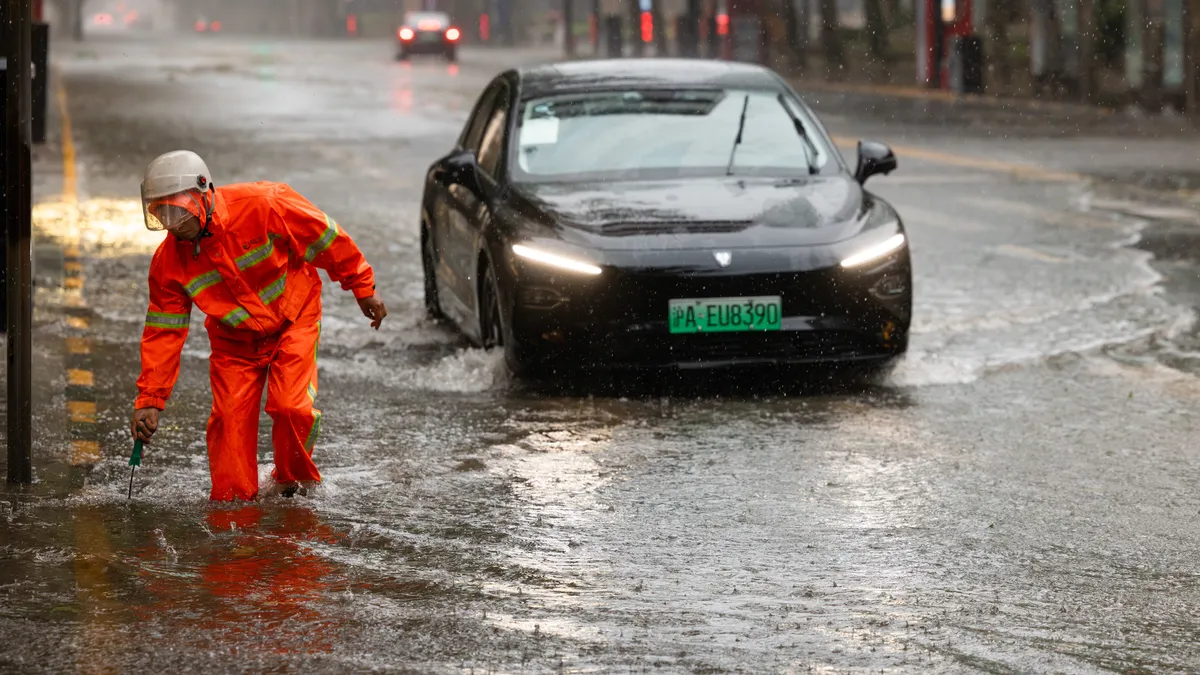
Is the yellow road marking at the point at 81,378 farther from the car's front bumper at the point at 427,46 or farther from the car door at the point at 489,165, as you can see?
the car's front bumper at the point at 427,46

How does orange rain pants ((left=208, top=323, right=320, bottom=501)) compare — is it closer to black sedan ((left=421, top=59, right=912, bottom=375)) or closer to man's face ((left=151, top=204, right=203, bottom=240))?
man's face ((left=151, top=204, right=203, bottom=240))

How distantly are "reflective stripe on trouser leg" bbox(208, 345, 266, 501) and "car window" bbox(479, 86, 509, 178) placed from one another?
121 inches

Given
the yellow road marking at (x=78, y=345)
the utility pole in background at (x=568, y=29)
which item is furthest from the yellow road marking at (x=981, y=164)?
the utility pole in background at (x=568, y=29)

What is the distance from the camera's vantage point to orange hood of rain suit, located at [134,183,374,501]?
6402mm

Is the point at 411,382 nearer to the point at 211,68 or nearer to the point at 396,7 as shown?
the point at 211,68

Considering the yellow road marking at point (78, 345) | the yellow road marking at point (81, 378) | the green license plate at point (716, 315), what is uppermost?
the green license plate at point (716, 315)

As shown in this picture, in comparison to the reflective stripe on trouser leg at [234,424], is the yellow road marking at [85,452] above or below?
A: below

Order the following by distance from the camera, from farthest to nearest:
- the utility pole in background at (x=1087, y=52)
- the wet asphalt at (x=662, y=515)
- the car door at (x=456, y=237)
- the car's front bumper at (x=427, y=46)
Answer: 1. the car's front bumper at (x=427, y=46)
2. the utility pole in background at (x=1087, y=52)
3. the car door at (x=456, y=237)
4. the wet asphalt at (x=662, y=515)

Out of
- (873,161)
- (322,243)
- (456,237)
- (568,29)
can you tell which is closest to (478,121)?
(456,237)

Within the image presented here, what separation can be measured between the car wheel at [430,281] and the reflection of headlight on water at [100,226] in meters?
3.49

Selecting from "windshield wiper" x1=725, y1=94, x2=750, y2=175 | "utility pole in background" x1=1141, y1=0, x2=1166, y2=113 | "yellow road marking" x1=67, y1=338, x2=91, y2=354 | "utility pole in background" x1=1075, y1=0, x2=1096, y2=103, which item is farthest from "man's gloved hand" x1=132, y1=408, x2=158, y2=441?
"utility pole in background" x1=1075, y1=0, x2=1096, y2=103

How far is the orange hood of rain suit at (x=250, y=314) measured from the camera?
252 inches

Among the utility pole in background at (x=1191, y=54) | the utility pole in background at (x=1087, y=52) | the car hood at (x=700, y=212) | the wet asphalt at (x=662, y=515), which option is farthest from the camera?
the utility pole in background at (x=1087, y=52)

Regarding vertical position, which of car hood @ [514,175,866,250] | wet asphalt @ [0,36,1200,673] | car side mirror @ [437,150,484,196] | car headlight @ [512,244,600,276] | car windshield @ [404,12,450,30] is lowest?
wet asphalt @ [0,36,1200,673]
